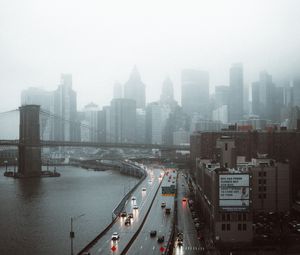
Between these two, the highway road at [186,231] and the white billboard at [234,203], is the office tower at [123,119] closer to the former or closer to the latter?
the highway road at [186,231]

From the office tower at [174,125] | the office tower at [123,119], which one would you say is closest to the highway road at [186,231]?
the office tower at [174,125]

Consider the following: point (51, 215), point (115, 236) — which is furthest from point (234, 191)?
point (51, 215)

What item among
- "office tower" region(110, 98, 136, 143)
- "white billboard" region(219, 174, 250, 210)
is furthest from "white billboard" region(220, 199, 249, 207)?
"office tower" region(110, 98, 136, 143)

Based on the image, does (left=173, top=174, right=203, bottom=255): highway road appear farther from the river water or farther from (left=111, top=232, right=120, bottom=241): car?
the river water

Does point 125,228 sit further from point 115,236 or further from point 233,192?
point 233,192

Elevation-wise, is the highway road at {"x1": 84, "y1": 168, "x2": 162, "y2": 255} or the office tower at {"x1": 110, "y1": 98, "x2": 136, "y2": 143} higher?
the office tower at {"x1": 110, "y1": 98, "x2": 136, "y2": 143}

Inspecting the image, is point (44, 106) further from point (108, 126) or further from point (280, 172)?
point (280, 172)
